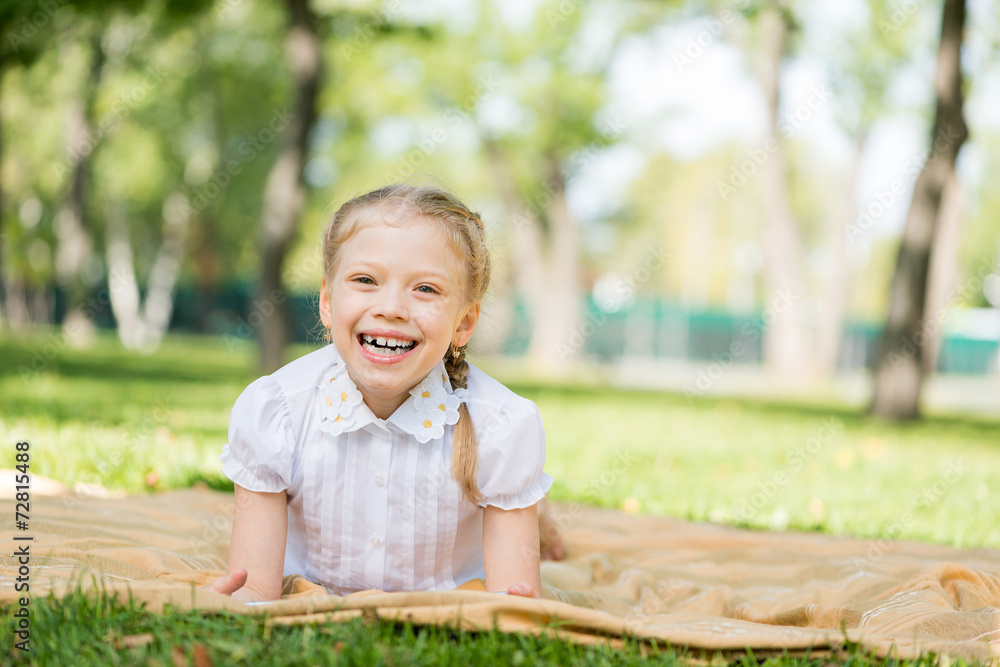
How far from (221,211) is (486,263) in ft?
101

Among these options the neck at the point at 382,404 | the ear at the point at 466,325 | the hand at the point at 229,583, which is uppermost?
the ear at the point at 466,325

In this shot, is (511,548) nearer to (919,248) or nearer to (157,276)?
(919,248)

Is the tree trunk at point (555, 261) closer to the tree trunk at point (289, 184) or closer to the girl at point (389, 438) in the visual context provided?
the tree trunk at point (289, 184)

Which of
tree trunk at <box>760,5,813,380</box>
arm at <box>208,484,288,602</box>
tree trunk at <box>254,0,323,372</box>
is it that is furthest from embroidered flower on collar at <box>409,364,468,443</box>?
tree trunk at <box>760,5,813,380</box>

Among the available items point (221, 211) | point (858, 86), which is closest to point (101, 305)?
point (221, 211)

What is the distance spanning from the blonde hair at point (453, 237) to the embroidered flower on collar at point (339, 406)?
27cm

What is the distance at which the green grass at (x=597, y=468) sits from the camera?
5.85 feet

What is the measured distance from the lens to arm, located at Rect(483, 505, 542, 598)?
2207mm

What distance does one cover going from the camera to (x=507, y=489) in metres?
2.20

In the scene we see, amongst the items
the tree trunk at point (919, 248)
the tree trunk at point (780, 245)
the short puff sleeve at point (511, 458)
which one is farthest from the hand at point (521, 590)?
the tree trunk at point (780, 245)

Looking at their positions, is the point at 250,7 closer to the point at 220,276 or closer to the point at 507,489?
the point at 220,276

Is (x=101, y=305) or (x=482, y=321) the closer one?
(x=482, y=321)

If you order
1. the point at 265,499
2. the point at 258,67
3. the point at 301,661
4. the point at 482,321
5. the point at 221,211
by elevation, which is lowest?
the point at 301,661

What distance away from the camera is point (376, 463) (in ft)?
7.35
